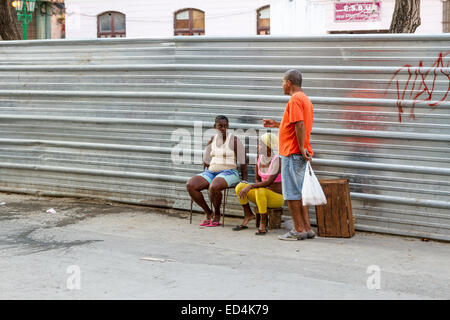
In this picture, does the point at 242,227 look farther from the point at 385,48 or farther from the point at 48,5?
the point at 48,5

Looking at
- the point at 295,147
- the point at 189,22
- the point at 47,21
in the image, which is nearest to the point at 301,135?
the point at 295,147

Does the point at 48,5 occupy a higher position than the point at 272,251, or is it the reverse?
the point at 48,5

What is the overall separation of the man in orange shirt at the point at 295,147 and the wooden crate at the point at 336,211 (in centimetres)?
16

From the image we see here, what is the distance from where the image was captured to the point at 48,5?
25609 mm

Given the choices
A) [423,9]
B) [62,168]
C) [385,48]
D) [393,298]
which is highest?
[423,9]

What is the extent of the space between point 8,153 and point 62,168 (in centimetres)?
99

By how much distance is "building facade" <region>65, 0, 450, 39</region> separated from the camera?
68.0 feet

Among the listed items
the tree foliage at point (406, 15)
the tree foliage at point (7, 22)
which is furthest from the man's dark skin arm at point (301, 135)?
the tree foliage at point (7, 22)

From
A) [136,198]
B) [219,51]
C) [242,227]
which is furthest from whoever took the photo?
[136,198]

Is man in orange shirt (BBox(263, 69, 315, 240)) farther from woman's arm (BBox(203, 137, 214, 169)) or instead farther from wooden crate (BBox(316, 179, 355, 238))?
woman's arm (BBox(203, 137, 214, 169))

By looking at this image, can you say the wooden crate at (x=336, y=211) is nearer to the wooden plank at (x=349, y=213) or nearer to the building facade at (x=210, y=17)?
the wooden plank at (x=349, y=213)

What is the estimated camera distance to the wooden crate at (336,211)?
695 cm

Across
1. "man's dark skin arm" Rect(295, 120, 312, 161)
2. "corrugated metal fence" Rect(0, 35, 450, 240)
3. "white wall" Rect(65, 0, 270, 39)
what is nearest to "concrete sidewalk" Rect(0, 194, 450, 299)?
"corrugated metal fence" Rect(0, 35, 450, 240)

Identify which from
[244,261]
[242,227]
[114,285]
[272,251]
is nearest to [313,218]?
[242,227]
